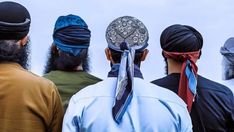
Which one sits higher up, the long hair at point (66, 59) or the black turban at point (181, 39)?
the black turban at point (181, 39)

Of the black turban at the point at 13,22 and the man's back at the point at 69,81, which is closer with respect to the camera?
the black turban at the point at 13,22

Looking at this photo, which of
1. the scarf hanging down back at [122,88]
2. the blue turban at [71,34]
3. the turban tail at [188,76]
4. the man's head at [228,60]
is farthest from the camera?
the man's head at [228,60]

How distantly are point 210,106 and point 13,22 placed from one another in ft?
4.88

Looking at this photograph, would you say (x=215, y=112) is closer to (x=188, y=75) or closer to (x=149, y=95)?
(x=188, y=75)

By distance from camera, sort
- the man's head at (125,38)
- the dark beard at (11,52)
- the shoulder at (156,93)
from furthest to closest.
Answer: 1. the man's head at (125,38)
2. the dark beard at (11,52)
3. the shoulder at (156,93)

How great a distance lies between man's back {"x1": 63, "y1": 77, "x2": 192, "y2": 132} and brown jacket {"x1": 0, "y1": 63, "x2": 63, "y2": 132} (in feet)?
0.71

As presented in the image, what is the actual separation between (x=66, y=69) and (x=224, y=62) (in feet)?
4.49

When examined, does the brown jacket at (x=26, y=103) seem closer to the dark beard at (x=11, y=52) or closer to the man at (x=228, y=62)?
the dark beard at (x=11, y=52)

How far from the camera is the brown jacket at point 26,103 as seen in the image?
3244 millimetres

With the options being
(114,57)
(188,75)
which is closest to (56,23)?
(114,57)

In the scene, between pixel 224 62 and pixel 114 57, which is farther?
pixel 224 62

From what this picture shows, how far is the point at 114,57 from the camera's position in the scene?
11.5ft

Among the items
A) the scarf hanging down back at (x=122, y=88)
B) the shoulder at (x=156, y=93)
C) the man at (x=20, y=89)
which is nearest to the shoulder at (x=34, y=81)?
the man at (x=20, y=89)

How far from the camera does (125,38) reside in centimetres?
346
